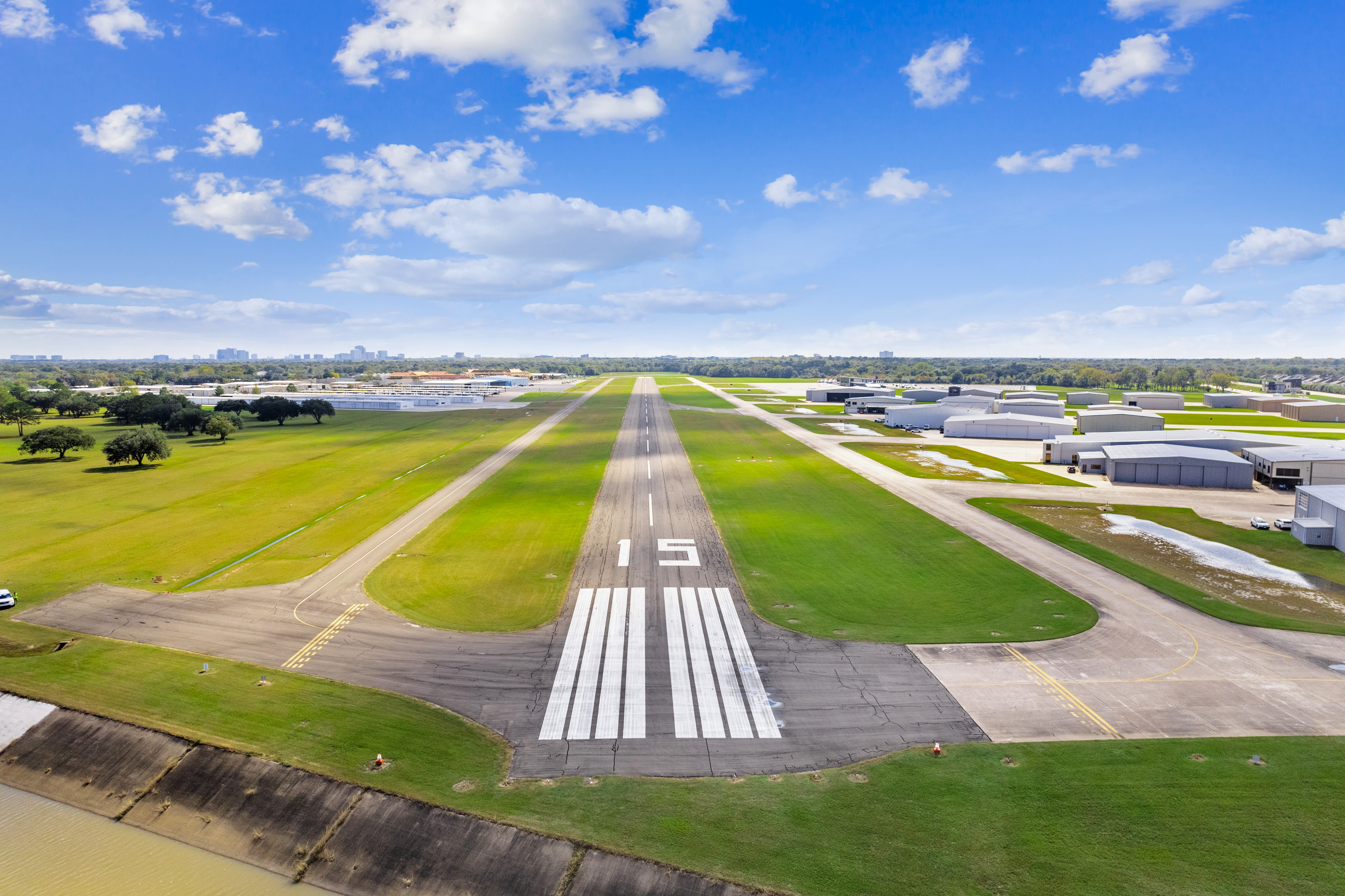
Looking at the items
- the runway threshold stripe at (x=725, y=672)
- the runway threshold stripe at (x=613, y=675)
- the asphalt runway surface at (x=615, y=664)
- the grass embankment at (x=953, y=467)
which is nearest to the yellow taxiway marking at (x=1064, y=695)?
the asphalt runway surface at (x=615, y=664)

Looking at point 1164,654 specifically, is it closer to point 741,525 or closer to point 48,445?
point 741,525

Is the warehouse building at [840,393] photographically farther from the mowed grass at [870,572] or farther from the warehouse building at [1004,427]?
the mowed grass at [870,572]

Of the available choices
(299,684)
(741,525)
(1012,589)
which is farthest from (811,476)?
(299,684)

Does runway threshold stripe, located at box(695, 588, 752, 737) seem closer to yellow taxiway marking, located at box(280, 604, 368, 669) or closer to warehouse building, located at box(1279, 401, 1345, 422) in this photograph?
yellow taxiway marking, located at box(280, 604, 368, 669)

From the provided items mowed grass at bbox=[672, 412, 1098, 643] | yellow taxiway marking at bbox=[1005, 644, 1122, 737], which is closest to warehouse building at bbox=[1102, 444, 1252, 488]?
mowed grass at bbox=[672, 412, 1098, 643]

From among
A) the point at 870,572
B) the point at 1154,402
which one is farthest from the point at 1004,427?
the point at 1154,402
